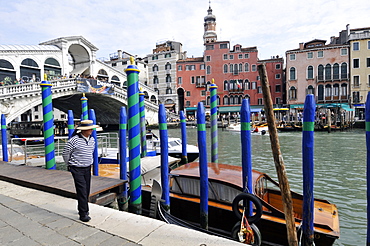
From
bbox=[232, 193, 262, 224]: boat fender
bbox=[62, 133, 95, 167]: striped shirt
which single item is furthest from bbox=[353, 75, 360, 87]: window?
bbox=[62, 133, 95, 167]: striped shirt

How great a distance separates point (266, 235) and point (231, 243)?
1.74 m

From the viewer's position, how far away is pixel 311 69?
1246 inches

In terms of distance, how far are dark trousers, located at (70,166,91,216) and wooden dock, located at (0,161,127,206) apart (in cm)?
68

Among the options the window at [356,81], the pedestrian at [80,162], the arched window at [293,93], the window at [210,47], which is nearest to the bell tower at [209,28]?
the window at [210,47]

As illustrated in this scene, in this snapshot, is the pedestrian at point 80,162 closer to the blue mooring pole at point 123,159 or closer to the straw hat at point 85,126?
the straw hat at point 85,126

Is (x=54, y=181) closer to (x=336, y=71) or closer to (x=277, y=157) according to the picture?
(x=277, y=157)

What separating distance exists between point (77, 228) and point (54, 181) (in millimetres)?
1929

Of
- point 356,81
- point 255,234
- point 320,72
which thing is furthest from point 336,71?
point 255,234

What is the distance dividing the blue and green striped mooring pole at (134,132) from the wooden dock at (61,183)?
23 cm

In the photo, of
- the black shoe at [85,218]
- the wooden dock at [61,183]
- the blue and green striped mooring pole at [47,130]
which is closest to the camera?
the black shoe at [85,218]

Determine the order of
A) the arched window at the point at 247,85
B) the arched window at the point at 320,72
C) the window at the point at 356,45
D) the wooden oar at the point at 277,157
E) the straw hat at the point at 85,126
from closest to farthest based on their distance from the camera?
the wooden oar at the point at 277,157, the straw hat at the point at 85,126, the window at the point at 356,45, the arched window at the point at 320,72, the arched window at the point at 247,85

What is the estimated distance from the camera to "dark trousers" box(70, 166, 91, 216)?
3.03m

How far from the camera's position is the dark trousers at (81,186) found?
3.03 meters

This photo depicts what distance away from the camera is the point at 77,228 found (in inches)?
112
